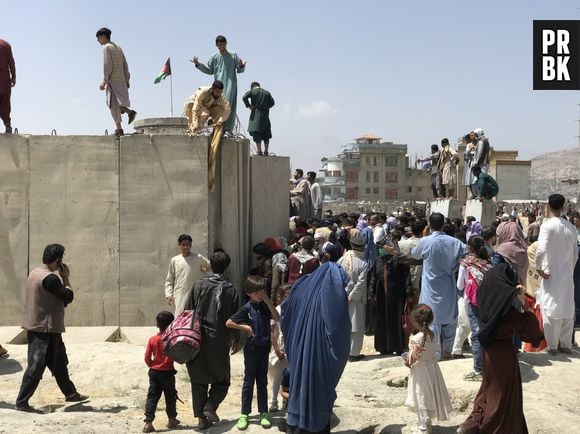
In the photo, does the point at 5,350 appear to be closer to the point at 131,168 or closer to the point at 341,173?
the point at 131,168

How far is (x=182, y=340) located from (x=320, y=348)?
1204mm

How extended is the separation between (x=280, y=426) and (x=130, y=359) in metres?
2.91

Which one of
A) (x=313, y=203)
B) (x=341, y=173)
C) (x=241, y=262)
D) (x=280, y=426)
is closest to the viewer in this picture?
(x=280, y=426)

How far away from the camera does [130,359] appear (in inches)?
317

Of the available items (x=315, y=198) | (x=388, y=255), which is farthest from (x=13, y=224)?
(x=315, y=198)

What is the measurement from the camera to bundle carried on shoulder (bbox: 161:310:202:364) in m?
5.72

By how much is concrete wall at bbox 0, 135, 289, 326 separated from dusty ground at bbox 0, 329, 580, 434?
66cm

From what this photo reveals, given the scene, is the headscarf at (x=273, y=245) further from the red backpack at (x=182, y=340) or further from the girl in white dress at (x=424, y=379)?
the girl in white dress at (x=424, y=379)

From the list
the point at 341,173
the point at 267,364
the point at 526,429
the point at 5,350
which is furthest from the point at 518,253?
the point at 341,173

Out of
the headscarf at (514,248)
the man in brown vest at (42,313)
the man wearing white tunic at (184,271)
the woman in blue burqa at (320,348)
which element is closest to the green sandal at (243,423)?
the woman in blue burqa at (320,348)

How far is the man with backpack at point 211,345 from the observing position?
5.88 meters

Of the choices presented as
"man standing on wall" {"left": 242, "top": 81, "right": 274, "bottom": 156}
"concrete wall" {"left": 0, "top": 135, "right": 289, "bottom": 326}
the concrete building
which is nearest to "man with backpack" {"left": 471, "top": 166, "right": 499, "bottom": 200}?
"man standing on wall" {"left": 242, "top": 81, "right": 274, "bottom": 156}

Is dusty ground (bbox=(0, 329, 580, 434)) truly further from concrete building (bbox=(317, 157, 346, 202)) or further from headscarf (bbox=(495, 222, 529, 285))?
concrete building (bbox=(317, 157, 346, 202))

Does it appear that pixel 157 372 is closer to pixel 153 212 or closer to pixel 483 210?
pixel 153 212
